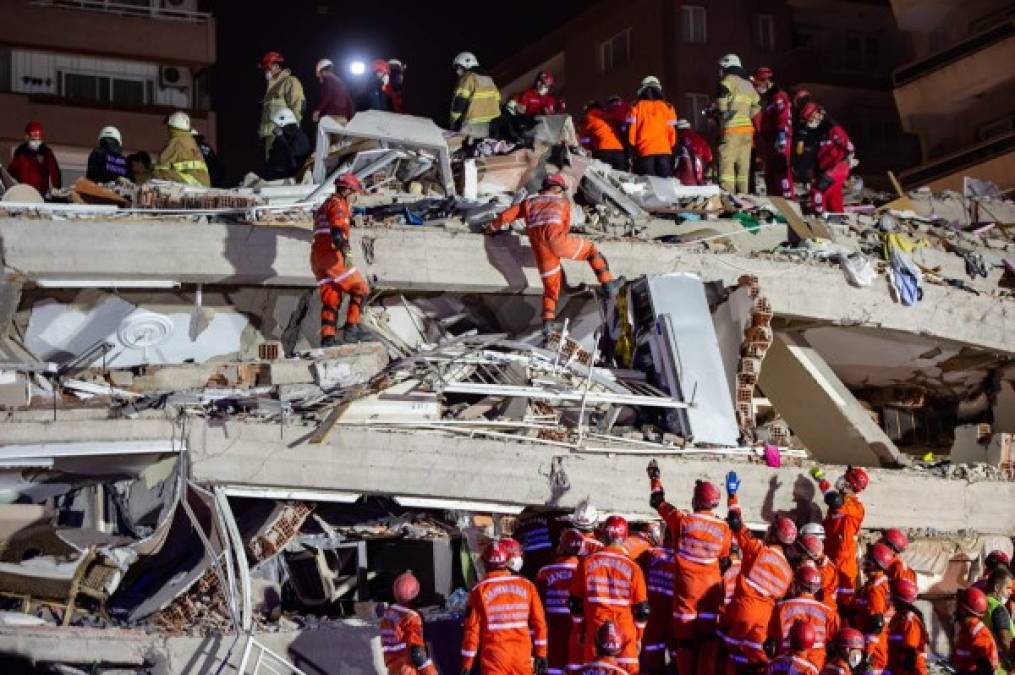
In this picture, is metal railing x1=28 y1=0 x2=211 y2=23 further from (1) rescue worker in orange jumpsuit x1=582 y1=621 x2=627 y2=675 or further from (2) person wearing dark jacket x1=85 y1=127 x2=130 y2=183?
(1) rescue worker in orange jumpsuit x1=582 y1=621 x2=627 y2=675

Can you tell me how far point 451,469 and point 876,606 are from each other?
13.2 feet

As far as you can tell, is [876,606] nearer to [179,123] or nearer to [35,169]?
[179,123]

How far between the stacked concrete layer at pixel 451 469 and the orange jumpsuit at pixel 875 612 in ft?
8.55

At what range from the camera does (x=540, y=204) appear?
62.0 feet

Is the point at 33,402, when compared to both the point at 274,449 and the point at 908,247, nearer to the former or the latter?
the point at 274,449

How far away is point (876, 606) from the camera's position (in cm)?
1581

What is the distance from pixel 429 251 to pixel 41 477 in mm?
5098

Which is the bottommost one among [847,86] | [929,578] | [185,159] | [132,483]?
[929,578]

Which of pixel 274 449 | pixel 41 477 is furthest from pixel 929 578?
pixel 41 477

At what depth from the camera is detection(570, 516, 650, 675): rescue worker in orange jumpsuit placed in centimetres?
1463

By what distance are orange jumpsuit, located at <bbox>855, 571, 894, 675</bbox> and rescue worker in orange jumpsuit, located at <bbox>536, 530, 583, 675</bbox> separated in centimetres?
246

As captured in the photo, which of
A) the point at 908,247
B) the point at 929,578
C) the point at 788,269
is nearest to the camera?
the point at 929,578

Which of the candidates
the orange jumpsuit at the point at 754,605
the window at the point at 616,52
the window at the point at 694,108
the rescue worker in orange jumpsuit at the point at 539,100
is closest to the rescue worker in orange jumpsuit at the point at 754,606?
the orange jumpsuit at the point at 754,605

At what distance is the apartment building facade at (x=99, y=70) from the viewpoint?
125ft
